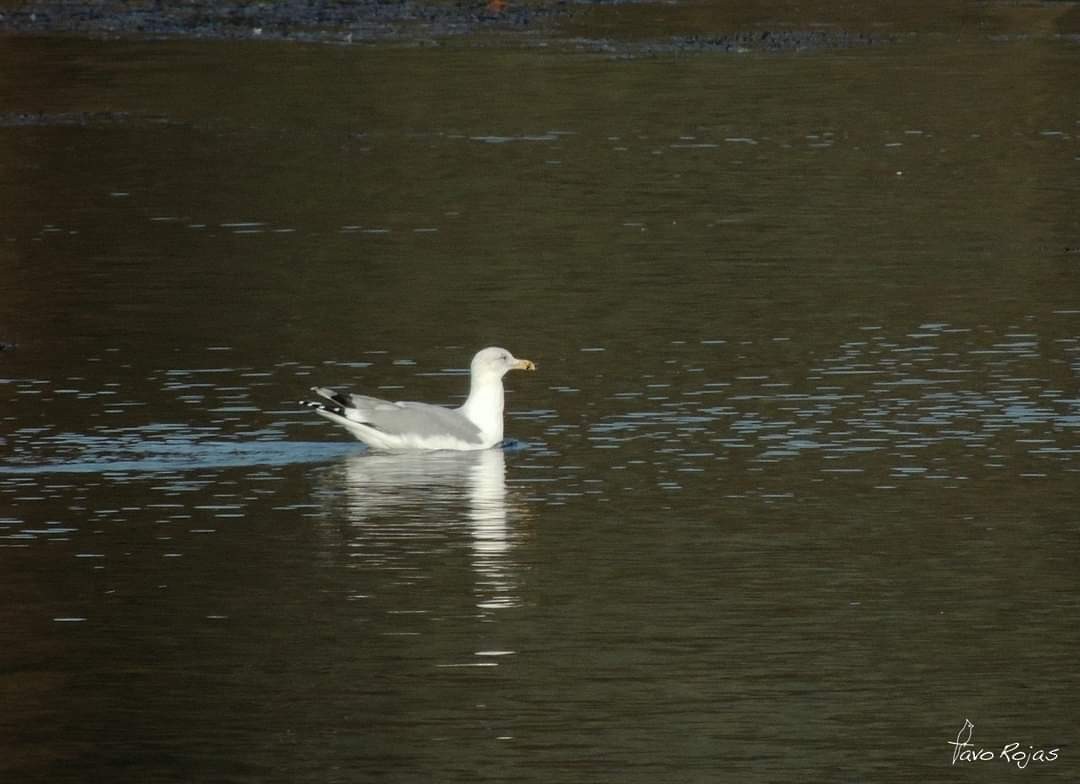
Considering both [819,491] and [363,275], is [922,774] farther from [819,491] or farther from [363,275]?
[363,275]

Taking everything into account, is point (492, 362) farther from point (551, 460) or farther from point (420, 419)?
point (551, 460)

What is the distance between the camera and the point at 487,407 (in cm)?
1634

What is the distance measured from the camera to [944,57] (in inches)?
1633

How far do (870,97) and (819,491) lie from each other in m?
22.9

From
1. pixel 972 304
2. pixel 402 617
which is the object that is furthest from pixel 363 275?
pixel 402 617

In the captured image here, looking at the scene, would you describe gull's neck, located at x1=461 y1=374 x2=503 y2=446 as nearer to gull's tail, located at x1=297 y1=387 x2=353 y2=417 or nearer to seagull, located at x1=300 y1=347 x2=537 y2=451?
seagull, located at x1=300 y1=347 x2=537 y2=451

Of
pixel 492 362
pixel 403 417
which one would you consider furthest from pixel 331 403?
pixel 492 362

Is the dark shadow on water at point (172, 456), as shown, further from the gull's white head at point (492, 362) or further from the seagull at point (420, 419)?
the gull's white head at point (492, 362)

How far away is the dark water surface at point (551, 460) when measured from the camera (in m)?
A: 10.5

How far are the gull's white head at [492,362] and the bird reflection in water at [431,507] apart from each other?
1.74 ft

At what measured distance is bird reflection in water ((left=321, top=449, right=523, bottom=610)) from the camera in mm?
13027

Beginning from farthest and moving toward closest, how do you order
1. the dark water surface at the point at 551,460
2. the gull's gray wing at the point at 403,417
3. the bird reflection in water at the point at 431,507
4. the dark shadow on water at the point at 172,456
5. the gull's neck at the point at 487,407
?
1. the gull's neck at the point at 487,407
2. the gull's gray wing at the point at 403,417
3. the dark shadow on water at the point at 172,456
4. the bird reflection in water at the point at 431,507
5. the dark water surface at the point at 551,460

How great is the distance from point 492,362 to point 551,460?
3.60ft

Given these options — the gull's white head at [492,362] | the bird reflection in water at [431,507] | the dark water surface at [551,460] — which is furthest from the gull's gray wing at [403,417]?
the gull's white head at [492,362]
